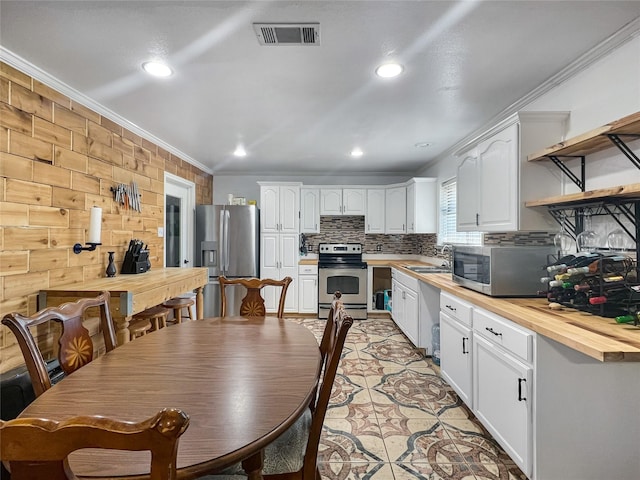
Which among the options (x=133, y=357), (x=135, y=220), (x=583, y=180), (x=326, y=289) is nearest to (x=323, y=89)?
(x=583, y=180)

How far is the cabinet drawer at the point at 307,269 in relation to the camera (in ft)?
17.3

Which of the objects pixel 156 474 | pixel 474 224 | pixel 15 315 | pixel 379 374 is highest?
pixel 474 224

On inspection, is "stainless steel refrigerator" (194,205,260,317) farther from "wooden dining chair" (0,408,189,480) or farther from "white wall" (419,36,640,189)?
"wooden dining chair" (0,408,189,480)

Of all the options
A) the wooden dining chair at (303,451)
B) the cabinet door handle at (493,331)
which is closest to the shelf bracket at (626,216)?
the cabinet door handle at (493,331)

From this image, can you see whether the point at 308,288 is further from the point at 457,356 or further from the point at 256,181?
the point at 457,356

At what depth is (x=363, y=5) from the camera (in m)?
1.55

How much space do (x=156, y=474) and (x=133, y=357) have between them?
1098 mm

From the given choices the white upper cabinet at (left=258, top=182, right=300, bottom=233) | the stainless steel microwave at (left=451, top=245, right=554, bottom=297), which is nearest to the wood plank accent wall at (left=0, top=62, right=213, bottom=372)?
the white upper cabinet at (left=258, top=182, right=300, bottom=233)

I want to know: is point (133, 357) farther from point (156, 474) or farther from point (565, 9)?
point (565, 9)

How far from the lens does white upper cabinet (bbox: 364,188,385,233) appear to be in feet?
17.9

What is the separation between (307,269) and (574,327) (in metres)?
4.00

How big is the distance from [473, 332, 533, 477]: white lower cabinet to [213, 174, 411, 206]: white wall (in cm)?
392

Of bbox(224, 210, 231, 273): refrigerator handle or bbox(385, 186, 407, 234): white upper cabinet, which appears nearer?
bbox(224, 210, 231, 273): refrigerator handle

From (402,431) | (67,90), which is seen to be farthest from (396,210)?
(67,90)
